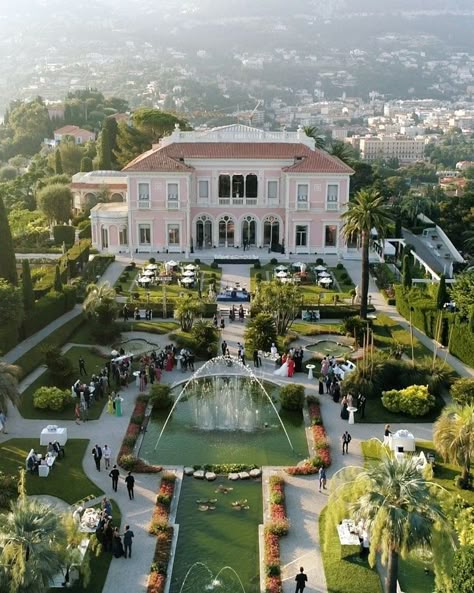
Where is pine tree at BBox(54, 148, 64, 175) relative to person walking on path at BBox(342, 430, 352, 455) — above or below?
below

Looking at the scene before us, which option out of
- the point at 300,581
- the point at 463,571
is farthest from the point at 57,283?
the point at 463,571

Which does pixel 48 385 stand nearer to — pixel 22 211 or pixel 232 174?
pixel 232 174

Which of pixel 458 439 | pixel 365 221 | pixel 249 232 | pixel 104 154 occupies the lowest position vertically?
pixel 249 232

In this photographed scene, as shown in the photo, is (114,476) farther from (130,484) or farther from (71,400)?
(71,400)

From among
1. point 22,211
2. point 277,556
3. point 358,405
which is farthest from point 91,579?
point 22,211

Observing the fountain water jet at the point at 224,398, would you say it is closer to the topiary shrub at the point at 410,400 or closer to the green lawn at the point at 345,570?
the topiary shrub at the point at 410,400

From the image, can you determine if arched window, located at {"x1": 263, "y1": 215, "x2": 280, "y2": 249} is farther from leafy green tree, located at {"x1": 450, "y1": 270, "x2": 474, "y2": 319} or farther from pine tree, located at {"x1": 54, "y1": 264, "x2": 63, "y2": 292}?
leafy green tree, located at {"x1": 450, "y1": 270, "x2": 474, "y2": 319}

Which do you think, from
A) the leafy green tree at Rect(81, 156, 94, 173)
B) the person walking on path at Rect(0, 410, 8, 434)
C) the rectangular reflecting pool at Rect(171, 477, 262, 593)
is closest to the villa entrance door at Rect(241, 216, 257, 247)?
the leafy green tree at Rect(81, 156, 94, 173)
